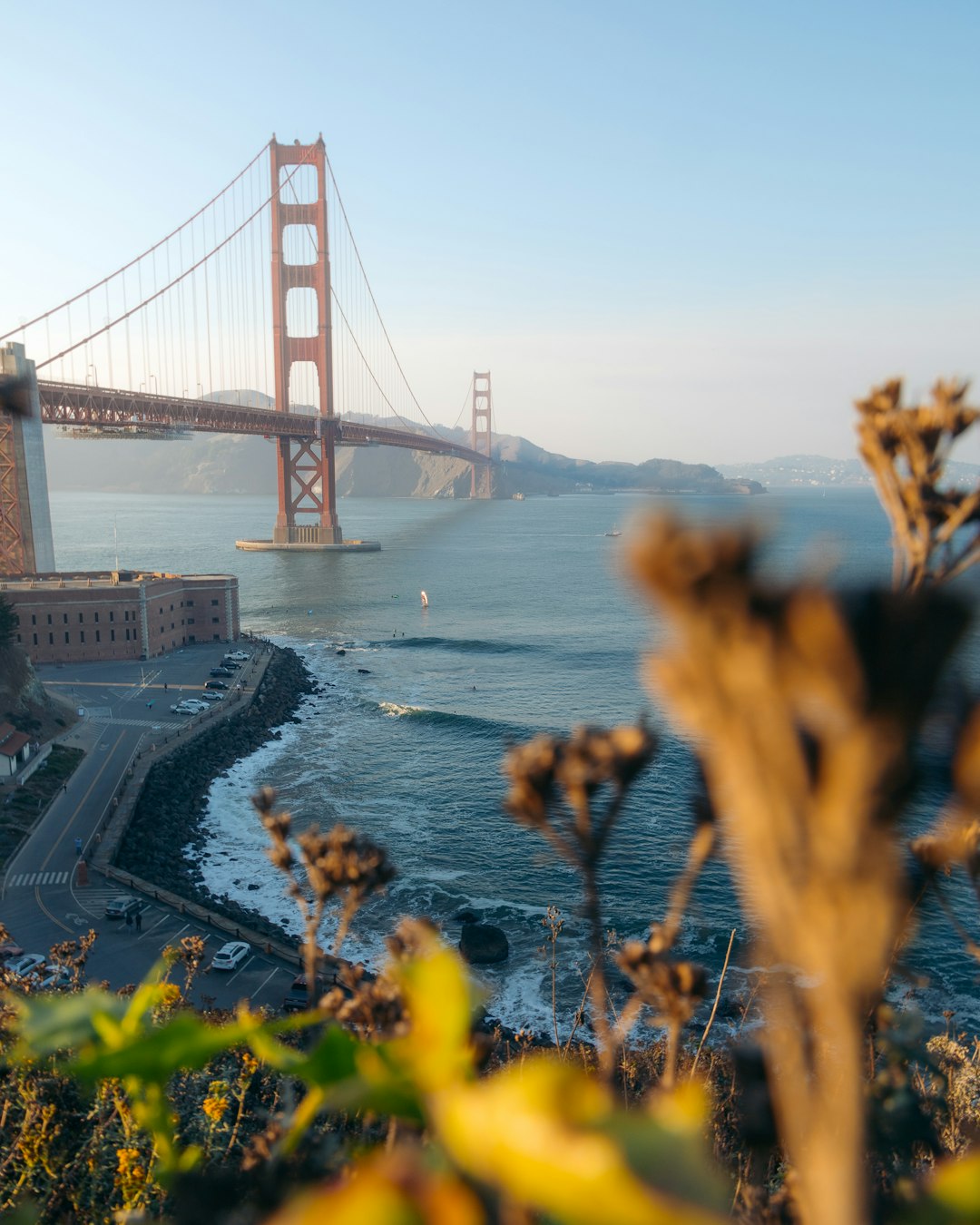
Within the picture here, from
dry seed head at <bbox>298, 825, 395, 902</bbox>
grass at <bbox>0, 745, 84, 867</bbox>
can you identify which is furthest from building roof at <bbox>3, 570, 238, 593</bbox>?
dry seed head at <bbox>298, 825, 395, 902</bbox>

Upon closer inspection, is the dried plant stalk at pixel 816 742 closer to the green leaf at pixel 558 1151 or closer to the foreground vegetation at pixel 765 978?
the foreground vegetation at pixel 765 978

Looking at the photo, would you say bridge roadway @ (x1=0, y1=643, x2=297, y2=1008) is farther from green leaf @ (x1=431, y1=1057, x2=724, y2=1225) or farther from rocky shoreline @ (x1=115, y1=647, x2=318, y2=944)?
green leaf @ (x1=431, y1=1057, x2=724, y2=1225)

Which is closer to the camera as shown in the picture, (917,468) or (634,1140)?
(634,1140)

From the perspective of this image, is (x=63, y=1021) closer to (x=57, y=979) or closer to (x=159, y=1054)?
(x=159, y=1054)

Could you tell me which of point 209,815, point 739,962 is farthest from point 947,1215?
point 209,815

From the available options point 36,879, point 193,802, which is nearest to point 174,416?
point 193,802

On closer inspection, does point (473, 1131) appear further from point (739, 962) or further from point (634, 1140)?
point (739, 962)

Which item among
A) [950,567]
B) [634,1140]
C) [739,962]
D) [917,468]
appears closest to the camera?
[634,1140]
